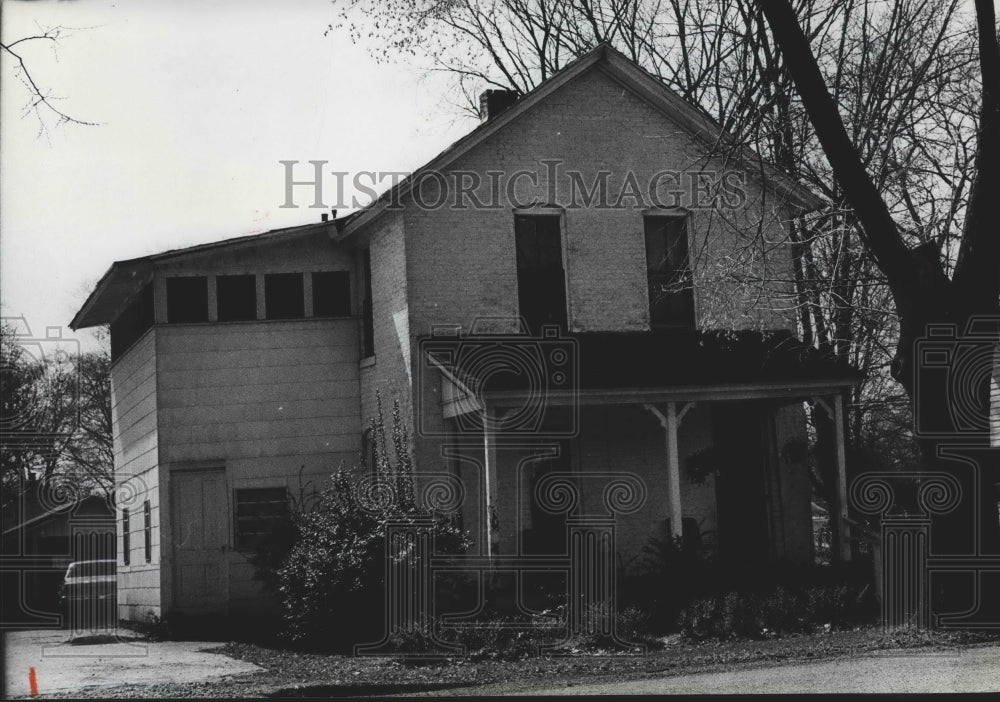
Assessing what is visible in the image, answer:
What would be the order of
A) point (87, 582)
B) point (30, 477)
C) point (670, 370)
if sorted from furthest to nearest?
point (30, 477), point (87, 582), point (670, 370)

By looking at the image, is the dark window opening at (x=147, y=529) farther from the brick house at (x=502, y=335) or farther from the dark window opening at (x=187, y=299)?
the dark window opening at (x=187, y=299)

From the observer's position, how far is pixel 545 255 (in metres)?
18.8

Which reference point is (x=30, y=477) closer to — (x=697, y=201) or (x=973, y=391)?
(x=697, y=201)

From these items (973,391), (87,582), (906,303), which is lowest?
(87,582)

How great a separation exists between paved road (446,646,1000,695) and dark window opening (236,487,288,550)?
8.85 metres

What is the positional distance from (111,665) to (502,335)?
7.28 metres

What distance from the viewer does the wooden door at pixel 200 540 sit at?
62.3ft

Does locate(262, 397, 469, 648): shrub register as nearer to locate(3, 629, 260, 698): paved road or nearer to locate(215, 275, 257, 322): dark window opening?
locate(3, 629, 260, 698): paved road

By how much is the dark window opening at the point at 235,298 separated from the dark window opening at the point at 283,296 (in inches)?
9.1

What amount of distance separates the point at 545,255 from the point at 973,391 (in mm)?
7502

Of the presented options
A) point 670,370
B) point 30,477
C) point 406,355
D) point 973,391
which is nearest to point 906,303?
point 973,391

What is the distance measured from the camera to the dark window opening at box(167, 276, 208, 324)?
19453 millimetres

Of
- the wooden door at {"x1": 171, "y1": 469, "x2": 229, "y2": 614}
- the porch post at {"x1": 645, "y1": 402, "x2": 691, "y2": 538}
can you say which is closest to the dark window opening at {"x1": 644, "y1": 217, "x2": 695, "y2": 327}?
the porch post at {"x1": 645, "y1": 402, "x2": 691, "y2": 538}

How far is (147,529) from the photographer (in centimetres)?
2047
